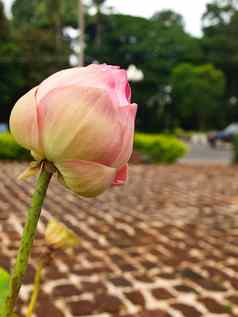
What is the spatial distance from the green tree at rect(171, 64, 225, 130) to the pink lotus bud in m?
24.0

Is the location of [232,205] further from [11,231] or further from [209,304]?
[209,304]

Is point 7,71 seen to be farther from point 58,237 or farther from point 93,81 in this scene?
point 93,81

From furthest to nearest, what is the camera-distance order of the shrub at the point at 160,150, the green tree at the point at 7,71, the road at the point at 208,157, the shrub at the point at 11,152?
the green tree at the point at 7,71
the road at the point at 208,157
the shrub at the point at 160,150
the shrub at the point at 11,152

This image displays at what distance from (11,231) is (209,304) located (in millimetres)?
1339

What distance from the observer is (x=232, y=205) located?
441cm

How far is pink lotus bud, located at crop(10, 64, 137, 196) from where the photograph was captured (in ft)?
1.11

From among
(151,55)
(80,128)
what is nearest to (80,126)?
(80,128)

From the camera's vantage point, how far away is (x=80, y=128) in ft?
1.11

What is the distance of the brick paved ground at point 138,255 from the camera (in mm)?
1875

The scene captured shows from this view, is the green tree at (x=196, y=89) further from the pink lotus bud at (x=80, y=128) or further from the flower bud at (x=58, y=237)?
the pink lotus bud at (x=80, y=128)

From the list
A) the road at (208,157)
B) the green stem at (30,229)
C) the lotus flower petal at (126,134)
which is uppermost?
the lotus flower petal at (126,134)

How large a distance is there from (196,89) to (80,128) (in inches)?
952

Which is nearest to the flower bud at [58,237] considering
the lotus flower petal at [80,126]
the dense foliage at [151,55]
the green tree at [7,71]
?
the lotus flower petal at [80,126]

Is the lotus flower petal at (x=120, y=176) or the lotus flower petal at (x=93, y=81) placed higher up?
the lotus flower petal at (x=93, y=81)
